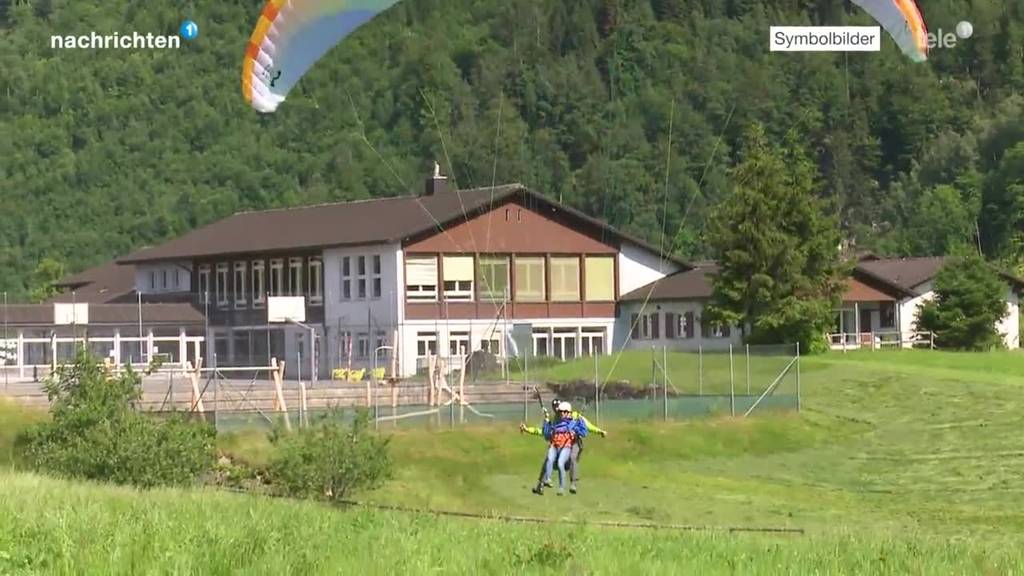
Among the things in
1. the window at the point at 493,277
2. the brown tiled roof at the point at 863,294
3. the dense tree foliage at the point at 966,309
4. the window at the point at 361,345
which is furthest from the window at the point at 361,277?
the dense tree foliage at the point at 966,309

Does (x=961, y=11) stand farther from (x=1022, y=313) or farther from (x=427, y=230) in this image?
(x=427, y=230)

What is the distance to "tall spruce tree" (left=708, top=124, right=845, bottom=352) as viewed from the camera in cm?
5597

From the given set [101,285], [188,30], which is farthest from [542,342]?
[188,30]

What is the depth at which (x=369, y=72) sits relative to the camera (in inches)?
4611

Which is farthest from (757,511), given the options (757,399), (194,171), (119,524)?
(194,171)

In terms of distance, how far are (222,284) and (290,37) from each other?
33.0m

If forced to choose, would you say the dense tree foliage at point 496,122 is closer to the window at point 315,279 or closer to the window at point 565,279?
the window at point 565,279

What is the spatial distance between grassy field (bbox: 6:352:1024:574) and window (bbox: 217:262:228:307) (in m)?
21.1

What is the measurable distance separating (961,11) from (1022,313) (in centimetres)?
7838

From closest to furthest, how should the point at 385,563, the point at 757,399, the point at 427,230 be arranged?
the point at 385,563 → the point at 757,399 → the point at 427,230

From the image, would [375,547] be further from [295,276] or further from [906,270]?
[906,270]

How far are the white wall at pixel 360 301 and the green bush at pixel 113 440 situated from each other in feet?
78.2

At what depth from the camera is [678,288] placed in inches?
2495

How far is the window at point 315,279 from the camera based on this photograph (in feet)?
196
